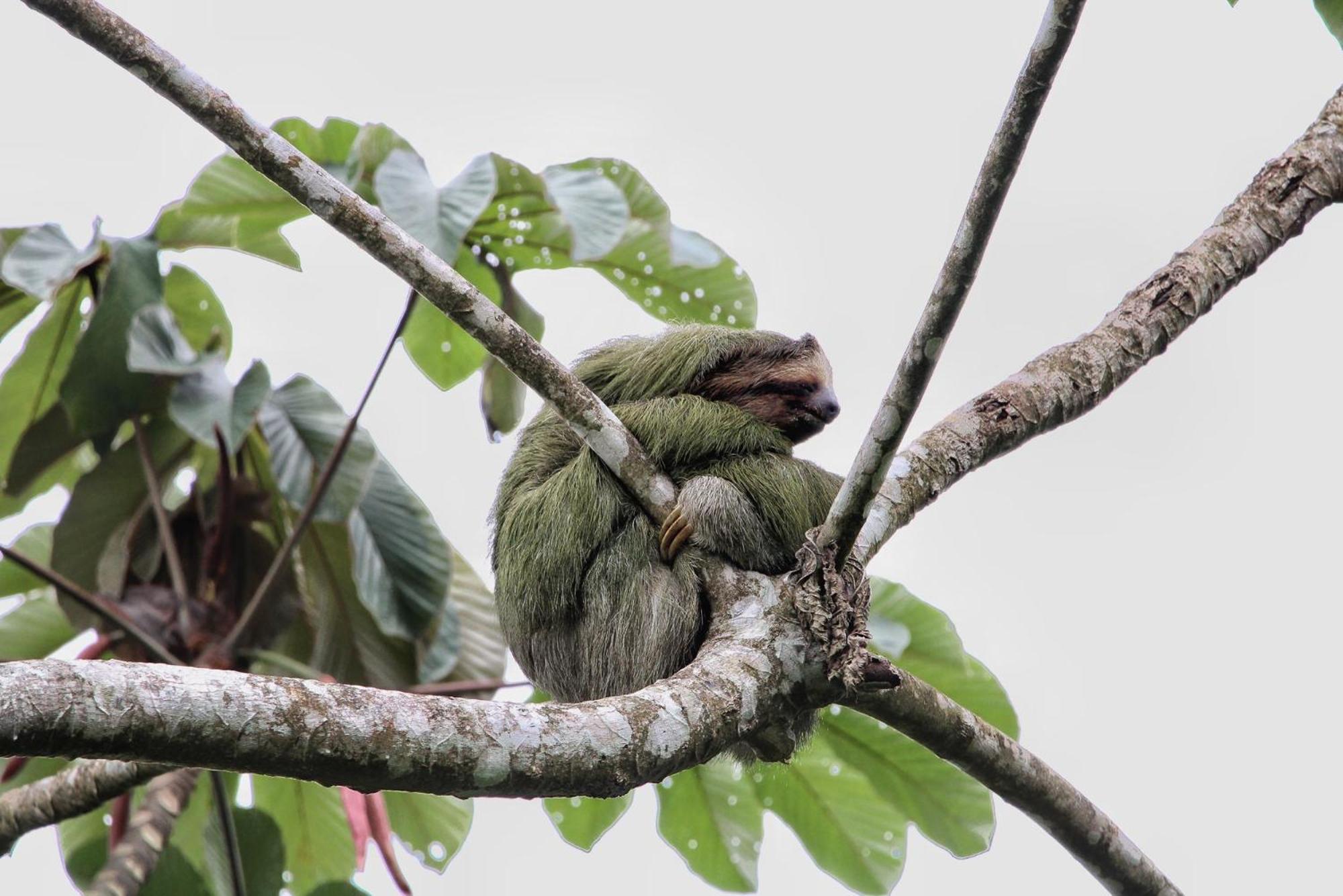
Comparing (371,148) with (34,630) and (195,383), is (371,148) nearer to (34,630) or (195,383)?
(195,383)

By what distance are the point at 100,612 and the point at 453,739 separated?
2.50 meters

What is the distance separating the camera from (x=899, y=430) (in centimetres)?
275

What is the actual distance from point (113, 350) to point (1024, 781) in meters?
3.36

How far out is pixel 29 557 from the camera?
5223 mm

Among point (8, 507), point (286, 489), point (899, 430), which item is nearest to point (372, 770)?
point (899, 430)

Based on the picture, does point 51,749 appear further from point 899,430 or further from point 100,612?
point 100,612

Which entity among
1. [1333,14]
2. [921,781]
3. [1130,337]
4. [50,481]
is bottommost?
[50,481]

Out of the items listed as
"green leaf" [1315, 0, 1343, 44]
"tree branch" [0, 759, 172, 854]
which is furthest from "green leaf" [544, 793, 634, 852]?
"green leaf" [1315, 0, 1343, 44]

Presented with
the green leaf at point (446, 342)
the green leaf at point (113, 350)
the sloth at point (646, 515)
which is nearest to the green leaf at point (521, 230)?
the green leaf at point (446, 342)

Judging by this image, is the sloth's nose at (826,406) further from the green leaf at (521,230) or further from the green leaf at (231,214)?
the green leaf at (231,214)

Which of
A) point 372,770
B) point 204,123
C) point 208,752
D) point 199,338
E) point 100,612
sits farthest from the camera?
point 199,338

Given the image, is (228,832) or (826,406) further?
(826,406)

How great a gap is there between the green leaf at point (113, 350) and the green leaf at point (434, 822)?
71.3 inches

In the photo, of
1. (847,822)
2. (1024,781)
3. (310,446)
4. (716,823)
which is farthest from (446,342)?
(1024,781)
